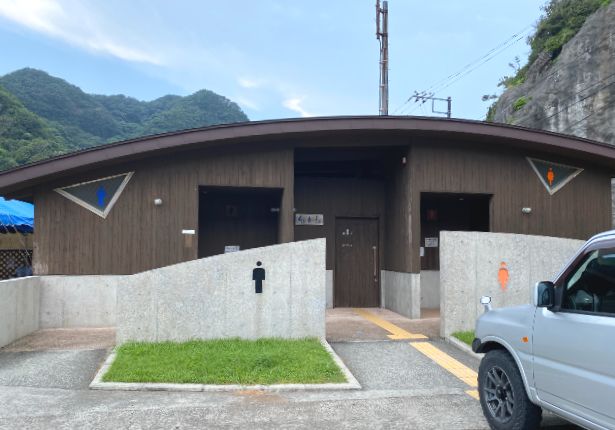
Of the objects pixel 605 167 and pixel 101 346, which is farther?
pixel 605 167

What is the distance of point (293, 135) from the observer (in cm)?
1068

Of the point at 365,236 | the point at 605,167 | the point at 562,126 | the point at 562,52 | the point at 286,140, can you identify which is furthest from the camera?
the point at 562,52

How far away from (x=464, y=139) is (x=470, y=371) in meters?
6.04

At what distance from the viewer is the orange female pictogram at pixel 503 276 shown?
895cm

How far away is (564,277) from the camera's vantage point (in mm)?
4039

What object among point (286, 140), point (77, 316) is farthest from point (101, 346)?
point (286, 140)

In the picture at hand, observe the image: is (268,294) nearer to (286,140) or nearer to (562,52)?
(286,140)

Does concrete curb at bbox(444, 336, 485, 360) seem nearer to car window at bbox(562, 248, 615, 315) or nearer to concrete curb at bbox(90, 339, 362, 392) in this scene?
concrete curb at bbox(90, 339, 362, 392)

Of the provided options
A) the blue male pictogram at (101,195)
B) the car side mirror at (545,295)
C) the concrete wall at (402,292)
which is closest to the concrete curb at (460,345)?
the concrete wall at (402,292)

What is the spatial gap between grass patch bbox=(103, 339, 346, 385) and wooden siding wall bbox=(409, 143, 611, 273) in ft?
15.6

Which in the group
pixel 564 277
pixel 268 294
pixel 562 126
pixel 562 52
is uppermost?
pixel 562 52

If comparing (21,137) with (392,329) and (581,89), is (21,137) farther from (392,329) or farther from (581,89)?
(581,89)

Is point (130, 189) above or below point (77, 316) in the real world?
above

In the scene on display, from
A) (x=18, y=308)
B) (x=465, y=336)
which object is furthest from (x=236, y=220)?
(x=465, y=336)
